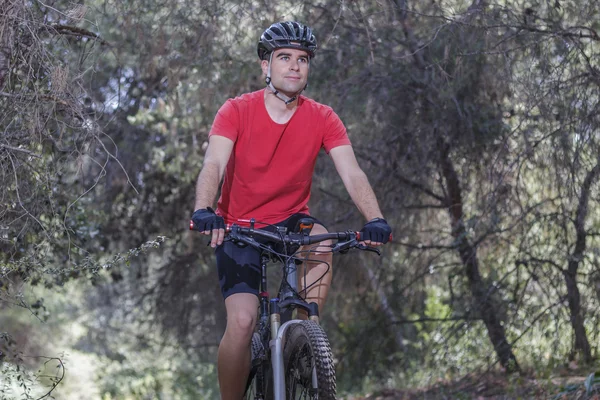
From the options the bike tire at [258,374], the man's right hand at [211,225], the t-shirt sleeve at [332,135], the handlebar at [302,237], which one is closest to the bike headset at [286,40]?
the t-shirt sleeve at [332,135]

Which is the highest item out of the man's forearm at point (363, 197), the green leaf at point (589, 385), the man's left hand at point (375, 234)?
the man's forearm at point (363, 197)

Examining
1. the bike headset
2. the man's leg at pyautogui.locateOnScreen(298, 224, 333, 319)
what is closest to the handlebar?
the man's leg at pyautogui.locateOnScreen(298, 224, 333, 319)

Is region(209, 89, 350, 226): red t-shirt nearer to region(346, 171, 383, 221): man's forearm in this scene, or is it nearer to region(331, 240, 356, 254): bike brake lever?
region(346, 171, 383, 221): man's forearm

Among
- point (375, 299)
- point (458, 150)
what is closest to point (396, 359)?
point (375, 299)

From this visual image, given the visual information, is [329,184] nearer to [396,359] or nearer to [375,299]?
[375,299]

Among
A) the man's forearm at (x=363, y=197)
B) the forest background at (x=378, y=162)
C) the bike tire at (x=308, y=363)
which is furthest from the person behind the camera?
the forest background at (x=378, y=162)

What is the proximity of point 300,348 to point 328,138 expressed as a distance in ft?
4.04

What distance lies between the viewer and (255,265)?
403cm

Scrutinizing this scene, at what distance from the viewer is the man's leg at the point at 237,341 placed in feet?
→ 13.0

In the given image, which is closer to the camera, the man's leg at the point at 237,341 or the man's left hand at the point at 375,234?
the man's left hand at the point at 375,234

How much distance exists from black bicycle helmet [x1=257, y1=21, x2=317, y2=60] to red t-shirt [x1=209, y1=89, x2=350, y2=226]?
28cm

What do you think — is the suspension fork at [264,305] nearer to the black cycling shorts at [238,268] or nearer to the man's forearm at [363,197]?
the black cycling shorts at [238,268]

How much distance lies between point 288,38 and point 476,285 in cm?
422

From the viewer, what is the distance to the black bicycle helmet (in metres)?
4.25
